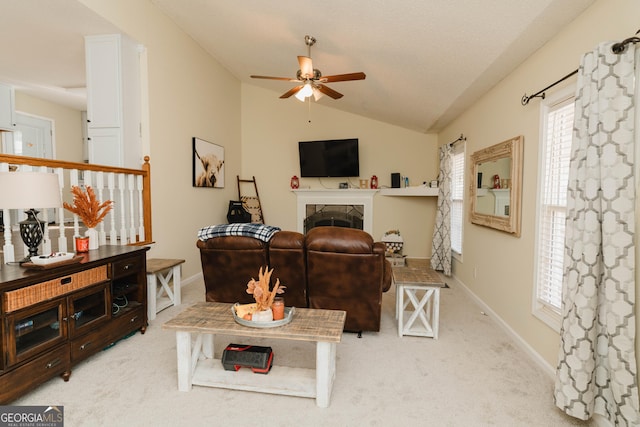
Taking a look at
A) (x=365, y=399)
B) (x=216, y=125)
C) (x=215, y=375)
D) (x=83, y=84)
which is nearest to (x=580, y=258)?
(x=365, y=399)

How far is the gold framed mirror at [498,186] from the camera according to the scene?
286cm

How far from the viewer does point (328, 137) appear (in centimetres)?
636

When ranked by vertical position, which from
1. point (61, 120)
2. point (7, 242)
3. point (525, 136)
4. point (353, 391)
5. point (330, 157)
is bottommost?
point (353, 391)

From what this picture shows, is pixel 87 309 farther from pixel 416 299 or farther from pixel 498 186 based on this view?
pixel 498 186

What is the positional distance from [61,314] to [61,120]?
588cm

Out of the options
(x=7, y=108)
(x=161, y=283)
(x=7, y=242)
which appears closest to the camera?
(x=7, y=242)

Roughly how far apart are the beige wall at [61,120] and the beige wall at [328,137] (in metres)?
3.40

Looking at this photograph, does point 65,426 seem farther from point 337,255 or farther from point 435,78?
point 435,78

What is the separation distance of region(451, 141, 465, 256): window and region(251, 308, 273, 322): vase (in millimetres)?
3455

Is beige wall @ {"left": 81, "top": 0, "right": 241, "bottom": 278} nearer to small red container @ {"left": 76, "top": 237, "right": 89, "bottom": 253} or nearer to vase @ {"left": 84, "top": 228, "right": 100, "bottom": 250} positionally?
vase @ {"left": 84, "top": 228, "right": 100, "bottom": 250}

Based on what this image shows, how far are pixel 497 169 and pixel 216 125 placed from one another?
4275 mm

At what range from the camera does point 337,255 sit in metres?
2.59

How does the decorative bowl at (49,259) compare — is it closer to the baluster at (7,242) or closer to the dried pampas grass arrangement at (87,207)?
the baluster at (7,242)

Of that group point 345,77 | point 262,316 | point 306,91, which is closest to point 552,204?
point 345,77
